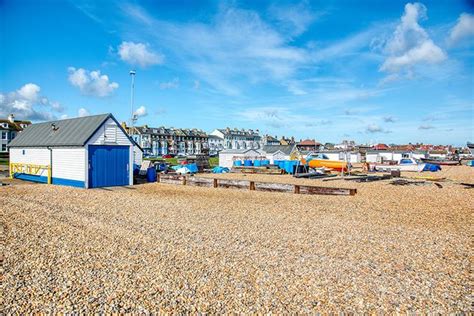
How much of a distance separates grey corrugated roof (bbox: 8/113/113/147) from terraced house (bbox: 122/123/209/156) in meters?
79.8

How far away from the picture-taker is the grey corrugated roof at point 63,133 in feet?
69.5

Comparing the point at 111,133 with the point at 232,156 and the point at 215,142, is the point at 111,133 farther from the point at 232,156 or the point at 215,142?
the point at 215,142

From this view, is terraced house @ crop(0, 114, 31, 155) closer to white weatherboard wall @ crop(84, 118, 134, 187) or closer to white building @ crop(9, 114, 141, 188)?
white building @ crop(9, 114, 141, 188)

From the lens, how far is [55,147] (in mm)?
22516

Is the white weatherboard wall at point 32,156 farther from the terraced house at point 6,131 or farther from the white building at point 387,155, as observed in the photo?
the white building at point 387,155

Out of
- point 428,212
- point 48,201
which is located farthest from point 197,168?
point 428,212

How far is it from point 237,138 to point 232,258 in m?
134

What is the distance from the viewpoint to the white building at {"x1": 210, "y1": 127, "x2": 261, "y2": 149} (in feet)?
448

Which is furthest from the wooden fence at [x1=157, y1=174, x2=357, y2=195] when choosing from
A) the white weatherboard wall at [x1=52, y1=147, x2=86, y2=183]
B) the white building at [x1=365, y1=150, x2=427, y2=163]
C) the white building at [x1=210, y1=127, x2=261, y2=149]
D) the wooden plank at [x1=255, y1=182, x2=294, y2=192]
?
the white building at [x1=210, y1=127, x2=261, y2=149]

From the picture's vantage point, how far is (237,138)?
14138 centimetres

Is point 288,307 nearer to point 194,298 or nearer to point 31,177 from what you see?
point 194,298

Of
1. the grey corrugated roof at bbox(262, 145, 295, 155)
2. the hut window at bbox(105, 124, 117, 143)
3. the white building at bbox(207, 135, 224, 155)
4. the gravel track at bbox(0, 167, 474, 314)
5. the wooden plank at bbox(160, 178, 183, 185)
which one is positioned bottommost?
the gravel track at bbox(0, 167, 474, 314)

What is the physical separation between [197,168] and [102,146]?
651 inches

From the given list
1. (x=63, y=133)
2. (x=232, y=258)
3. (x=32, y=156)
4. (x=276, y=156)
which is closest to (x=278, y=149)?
(x=276, y=156)
